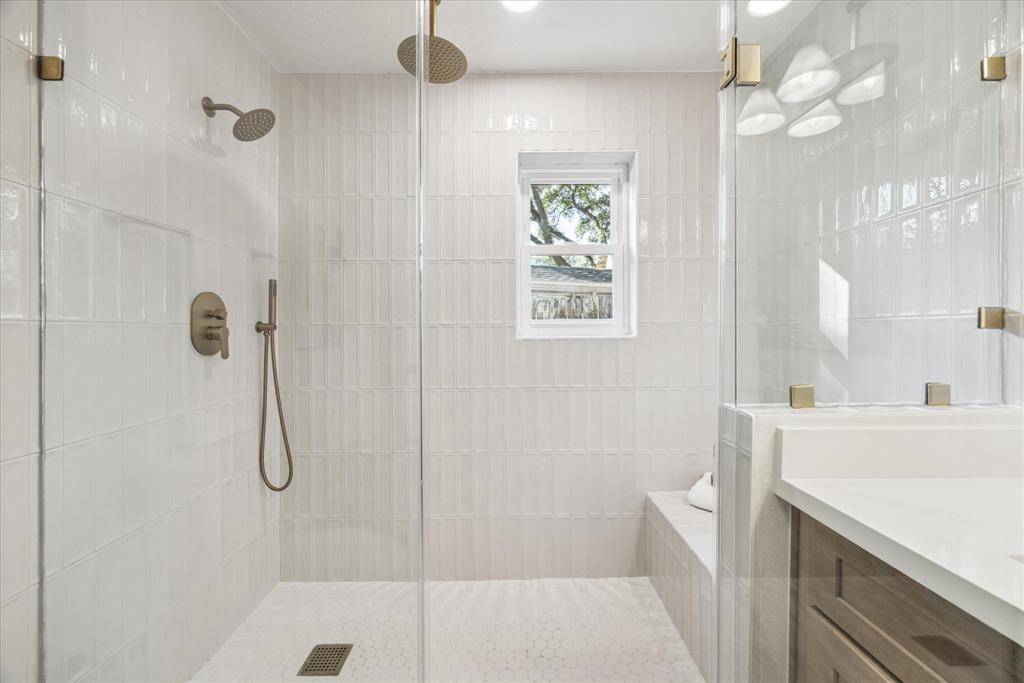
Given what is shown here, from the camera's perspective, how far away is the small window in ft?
6.37

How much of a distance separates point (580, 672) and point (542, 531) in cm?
46

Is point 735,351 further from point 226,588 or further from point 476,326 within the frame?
point 226,588

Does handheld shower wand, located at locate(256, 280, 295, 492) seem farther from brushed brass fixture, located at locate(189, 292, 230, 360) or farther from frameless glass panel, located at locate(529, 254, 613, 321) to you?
frameless glass panel, located at locate(529, 254, 613, 321)

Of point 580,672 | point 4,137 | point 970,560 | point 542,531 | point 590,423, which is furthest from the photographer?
point 590,423

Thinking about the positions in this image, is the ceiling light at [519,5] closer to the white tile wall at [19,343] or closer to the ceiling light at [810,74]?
the ceiling light at [810,74]

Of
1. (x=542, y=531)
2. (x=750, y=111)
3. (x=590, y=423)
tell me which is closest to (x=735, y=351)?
(x=750, y=111)

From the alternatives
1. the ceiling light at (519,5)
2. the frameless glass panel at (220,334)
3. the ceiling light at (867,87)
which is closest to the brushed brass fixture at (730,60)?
the ceiling light at (867,87)

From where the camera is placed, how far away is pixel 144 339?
1.12 meters

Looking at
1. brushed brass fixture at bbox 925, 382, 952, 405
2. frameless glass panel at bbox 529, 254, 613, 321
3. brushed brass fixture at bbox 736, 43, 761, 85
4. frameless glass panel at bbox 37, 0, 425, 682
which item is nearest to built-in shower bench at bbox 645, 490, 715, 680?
brushed brass fixture at bbox 925, 382, 952, 405

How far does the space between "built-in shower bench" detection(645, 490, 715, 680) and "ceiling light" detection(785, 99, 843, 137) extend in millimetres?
1018

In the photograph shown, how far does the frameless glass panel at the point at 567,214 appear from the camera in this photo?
1.94 metres

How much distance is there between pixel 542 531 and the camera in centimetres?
185

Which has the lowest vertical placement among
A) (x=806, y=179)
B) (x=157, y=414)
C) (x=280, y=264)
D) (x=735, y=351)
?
(x=157, y=414)

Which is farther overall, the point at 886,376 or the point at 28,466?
the point at 886,376
